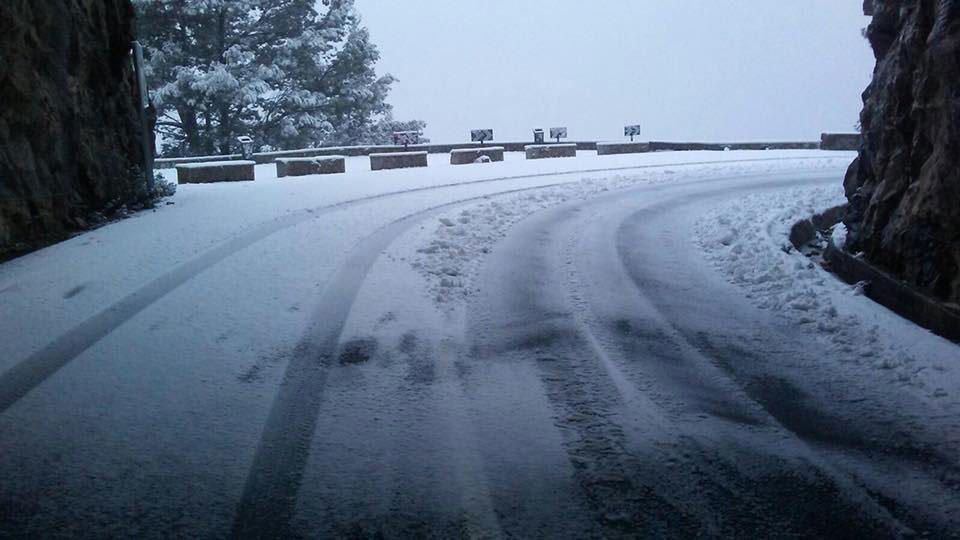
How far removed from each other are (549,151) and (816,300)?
991 inches

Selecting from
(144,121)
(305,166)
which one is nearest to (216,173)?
(305,166)

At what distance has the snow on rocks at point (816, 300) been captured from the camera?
6.71 m

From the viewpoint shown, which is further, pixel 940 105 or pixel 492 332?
pixel 940 105

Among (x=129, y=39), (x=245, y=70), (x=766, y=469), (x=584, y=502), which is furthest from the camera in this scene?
(x=245, y=70)

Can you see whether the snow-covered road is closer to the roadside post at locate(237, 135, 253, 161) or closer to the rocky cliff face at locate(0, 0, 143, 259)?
the rocky cliff face at locate(0, 0, 143, 259)

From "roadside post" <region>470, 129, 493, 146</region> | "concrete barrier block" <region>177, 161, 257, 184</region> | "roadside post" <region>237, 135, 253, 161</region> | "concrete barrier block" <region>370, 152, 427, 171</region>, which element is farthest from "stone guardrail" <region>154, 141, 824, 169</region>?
"concrete barrier block" <region>177, 161, 257, 184</region>

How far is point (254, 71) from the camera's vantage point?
39.5 meters

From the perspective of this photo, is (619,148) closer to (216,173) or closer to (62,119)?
(216,173)

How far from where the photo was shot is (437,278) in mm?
9430

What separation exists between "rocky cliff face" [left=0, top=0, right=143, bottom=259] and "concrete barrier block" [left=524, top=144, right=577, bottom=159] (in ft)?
62.5

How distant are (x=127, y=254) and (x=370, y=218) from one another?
4.12 meters

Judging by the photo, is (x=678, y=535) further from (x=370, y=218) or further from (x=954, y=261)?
(x=370, y=218)

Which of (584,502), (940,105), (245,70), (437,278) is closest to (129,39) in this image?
(437,278)

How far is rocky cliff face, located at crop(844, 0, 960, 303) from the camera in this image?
7973mm
